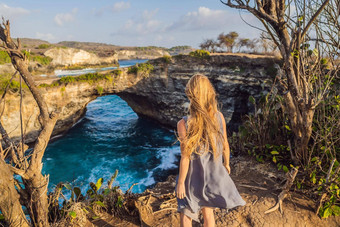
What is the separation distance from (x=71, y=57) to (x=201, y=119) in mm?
57444

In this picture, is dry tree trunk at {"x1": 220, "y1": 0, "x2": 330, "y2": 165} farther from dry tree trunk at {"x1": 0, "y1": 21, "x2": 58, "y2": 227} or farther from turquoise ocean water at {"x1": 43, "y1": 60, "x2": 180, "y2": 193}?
turquoise ocean water at {"x1": 43, "y1": 60, "x2": 180, "y2": 193}

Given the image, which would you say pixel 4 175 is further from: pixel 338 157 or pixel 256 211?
pixel 338 157

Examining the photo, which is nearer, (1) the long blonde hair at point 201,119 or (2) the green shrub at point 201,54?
(1) the long blonde hair at point 201,119

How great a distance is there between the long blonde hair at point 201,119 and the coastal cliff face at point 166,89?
10.9 metres

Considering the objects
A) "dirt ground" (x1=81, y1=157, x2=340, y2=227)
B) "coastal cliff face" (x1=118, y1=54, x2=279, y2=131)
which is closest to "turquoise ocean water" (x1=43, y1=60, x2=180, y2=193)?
"coastal cliff face" (x1=118, y1=54, x2=279, y2=131)

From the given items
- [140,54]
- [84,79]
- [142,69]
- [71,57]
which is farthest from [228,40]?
[140,54]

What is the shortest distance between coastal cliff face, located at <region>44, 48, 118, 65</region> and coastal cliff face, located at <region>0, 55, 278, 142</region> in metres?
37.8

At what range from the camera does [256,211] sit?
335 centimetres

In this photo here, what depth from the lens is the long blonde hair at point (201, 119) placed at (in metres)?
2.08

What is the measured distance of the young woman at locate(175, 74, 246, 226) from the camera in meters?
2.11

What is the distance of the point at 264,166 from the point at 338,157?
138 cm

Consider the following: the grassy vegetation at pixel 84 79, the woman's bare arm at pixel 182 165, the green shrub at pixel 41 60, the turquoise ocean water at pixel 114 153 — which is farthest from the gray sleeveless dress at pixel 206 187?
the green shrub at pixel 41 60

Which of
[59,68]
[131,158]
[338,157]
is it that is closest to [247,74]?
[131,158]

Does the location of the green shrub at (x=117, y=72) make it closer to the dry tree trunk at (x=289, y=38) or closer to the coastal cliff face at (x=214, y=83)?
the coastal cliff face at (x=214, y=83)
